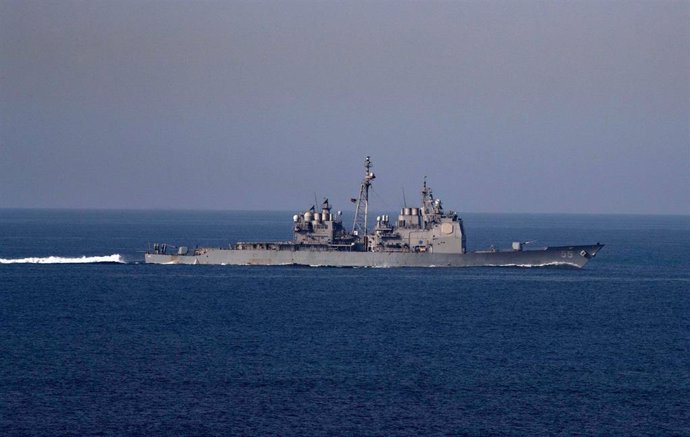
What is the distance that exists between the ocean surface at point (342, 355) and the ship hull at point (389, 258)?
7038 millimetres

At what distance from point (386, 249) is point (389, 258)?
37.8 inches

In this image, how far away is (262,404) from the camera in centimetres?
4522

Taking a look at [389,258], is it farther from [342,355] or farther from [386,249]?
[342,355]

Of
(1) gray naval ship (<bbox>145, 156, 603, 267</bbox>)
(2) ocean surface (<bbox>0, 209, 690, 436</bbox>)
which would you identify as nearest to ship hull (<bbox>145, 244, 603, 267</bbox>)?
(1) gray naval ship (<bbox>145, 156, 603, 267</bbox>)

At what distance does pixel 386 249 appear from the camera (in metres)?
107

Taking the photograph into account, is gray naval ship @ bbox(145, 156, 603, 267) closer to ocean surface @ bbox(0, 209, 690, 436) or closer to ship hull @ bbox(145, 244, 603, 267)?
ship hull @ bbox(145, 244, 603, 267)

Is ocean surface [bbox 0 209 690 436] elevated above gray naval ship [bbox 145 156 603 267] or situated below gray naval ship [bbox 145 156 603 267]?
below

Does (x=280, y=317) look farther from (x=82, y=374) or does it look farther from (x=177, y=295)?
(x=82, y=374)

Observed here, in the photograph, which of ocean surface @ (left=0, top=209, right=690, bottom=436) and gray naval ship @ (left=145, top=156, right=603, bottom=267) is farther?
gray naval ship @ (left=145, top=156, right=603, bottom=267)

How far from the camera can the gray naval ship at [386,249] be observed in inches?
4136

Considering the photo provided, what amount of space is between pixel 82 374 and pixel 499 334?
25.9m

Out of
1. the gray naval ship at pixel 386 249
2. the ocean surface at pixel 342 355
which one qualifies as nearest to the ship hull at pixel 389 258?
the gray naval ship at pixel 386 249

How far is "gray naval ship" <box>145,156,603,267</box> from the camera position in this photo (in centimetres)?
10506

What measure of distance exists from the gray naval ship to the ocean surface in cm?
692
